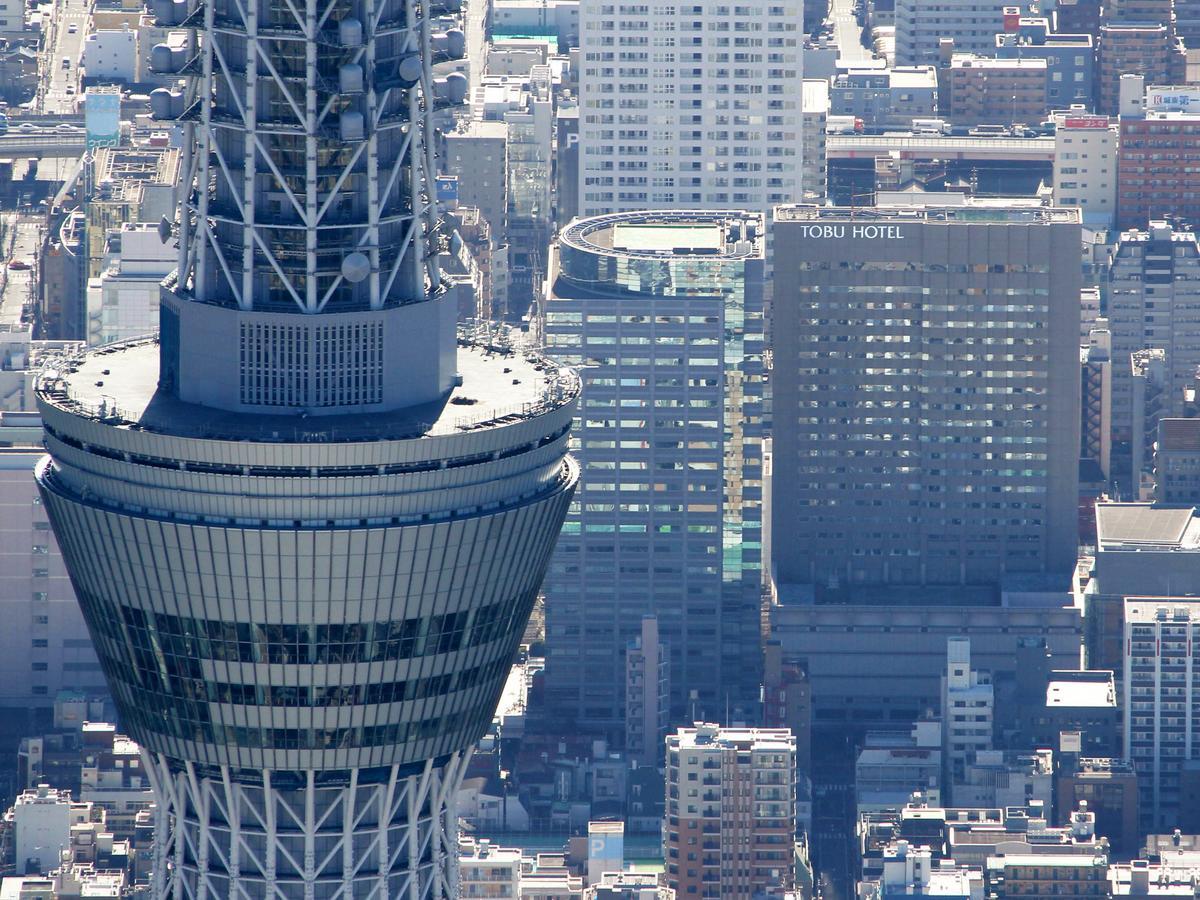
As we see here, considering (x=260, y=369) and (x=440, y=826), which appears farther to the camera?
(x=440, y=826)

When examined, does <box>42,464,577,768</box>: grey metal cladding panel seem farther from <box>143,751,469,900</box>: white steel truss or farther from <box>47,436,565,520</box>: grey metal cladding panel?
<box>143,751,469,900</box>: white steel truss

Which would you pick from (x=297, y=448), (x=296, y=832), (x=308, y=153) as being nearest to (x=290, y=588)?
(x=297, y=448)

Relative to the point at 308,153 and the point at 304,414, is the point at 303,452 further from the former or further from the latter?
the point at 308,153

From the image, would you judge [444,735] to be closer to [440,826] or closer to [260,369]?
[440,826]

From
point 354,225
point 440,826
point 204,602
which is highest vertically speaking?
point 354,225

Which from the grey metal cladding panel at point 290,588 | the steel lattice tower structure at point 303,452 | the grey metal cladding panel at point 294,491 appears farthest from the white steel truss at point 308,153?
the grey metal cladding panel at point 290,588

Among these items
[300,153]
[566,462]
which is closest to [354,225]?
[300,153]

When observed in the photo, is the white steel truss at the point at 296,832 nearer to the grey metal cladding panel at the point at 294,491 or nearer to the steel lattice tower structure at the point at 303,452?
the steel lattice tower structure at the point at 303,452
